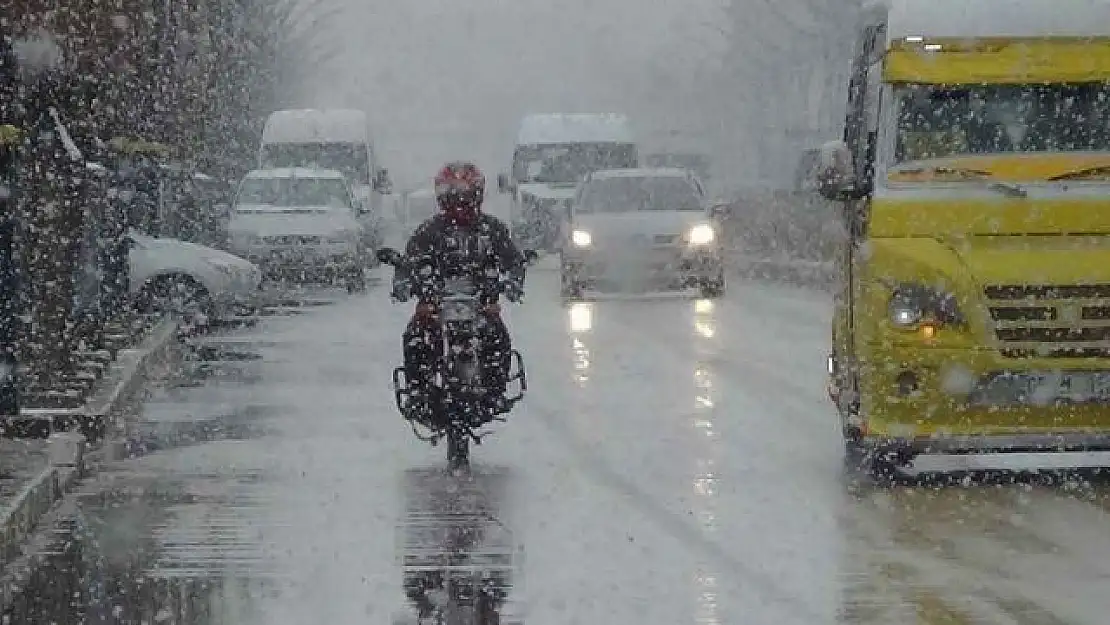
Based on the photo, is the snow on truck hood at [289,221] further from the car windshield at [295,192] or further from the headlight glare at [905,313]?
the headlight glare at [905,313]

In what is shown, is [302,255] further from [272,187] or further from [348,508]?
[348,508]

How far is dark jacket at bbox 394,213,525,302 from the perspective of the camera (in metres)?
14.1

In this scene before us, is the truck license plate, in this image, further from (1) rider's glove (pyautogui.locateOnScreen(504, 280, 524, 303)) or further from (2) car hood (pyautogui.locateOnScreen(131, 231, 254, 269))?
(2) car hood (pyautogui.locateOnScreen(131, 231, 254, 269))

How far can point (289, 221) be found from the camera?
36406 millimetres

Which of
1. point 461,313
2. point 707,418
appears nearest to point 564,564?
point 461,313

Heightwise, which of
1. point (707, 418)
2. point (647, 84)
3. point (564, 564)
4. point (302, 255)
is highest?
point (564, 564)

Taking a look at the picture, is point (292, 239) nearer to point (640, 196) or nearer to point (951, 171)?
point (640, 196)

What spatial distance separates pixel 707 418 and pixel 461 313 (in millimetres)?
3261

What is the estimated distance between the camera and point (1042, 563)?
10.4 meters

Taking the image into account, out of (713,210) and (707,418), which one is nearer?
(707,418)

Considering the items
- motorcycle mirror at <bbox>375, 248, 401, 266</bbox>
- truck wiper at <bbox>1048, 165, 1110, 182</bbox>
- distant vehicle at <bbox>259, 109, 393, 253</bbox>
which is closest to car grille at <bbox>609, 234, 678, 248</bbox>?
distant vehicle at <bbox>259, 109, 393, 253</bbox>

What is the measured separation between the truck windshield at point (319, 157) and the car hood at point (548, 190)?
3084 mm

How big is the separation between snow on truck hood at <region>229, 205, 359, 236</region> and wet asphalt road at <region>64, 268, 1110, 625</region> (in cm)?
1572

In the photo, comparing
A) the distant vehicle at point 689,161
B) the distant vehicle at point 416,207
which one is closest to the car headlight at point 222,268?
the distant vehicle at point 416,207
